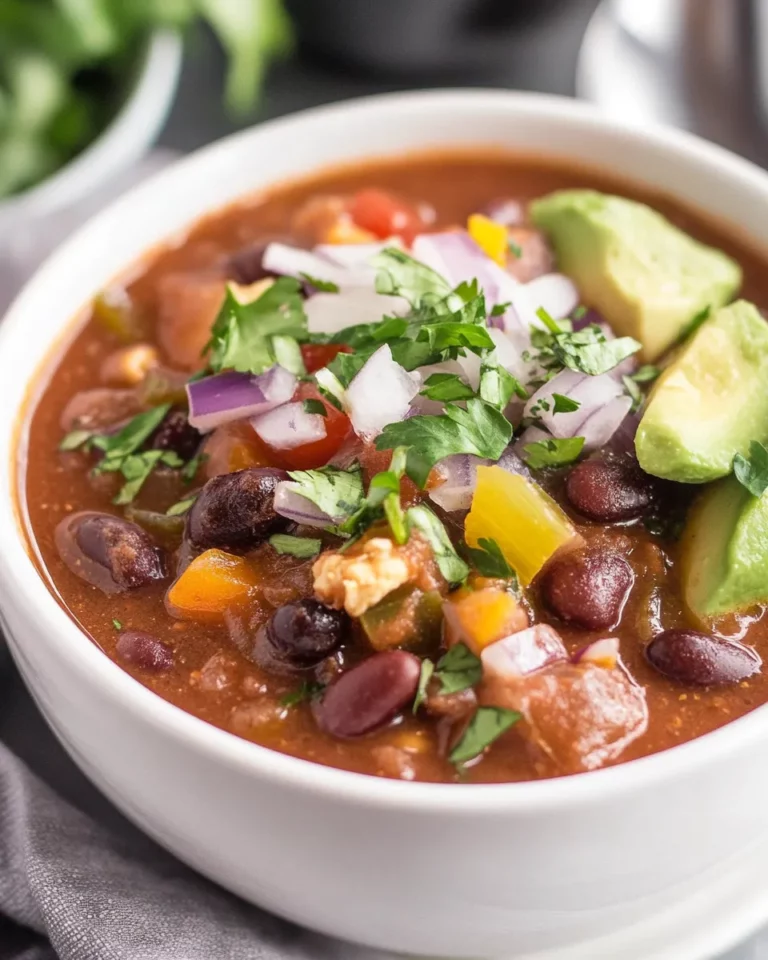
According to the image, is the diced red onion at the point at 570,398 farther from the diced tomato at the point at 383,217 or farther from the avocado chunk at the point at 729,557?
the diced tomato at the point at 383,217

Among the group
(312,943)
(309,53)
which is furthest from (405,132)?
(312,943)

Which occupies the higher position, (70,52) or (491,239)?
(491,239)

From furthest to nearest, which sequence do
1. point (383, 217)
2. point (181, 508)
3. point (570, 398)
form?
point (383, 217) → point (181, 508) → point (570, 398)

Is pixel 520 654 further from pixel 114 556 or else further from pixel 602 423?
pixel 114 556

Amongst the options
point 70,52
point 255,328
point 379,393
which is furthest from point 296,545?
point 70,52

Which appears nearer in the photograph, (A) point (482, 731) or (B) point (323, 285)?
(A) point (482, 731)

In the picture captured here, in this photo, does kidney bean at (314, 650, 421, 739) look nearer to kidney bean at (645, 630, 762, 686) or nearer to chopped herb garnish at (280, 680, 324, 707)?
chopped herb garnish at (280, 680, 324, 707)

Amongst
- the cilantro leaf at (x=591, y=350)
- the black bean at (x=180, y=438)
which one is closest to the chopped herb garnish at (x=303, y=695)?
the black bean at (x=180, y=438)

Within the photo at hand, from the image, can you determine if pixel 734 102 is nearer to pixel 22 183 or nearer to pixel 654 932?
pixel 22 183
